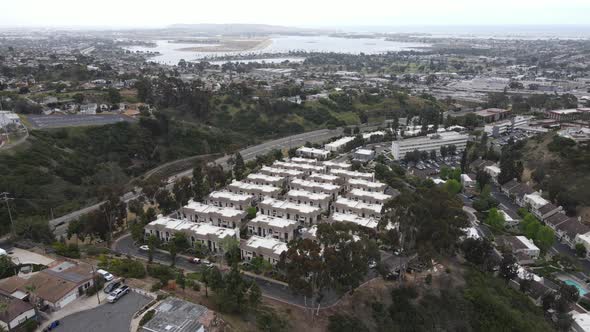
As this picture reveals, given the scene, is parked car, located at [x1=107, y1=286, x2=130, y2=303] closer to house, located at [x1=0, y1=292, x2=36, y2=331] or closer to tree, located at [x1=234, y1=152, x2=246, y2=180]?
house, located at [x1=0, y1=292, x2=36, y2=331]

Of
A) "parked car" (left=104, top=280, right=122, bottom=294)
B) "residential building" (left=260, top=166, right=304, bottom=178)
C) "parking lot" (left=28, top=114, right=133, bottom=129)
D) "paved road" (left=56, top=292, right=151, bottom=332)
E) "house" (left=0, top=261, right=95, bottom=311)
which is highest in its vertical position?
"parking lot" (left=28, top=114, right=133, bottom=129)

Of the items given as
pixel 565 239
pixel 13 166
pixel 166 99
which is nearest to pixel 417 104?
pixel 166 99

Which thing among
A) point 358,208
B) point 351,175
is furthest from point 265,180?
point 358,208

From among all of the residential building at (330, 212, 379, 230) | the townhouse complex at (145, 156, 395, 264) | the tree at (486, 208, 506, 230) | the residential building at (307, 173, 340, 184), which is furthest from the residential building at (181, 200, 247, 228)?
the tree at (486, 208, 506, 230)

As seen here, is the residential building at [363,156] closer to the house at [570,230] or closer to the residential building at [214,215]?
the residential building at [214,215]

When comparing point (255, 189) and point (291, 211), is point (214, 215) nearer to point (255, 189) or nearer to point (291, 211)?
point (291, 211)

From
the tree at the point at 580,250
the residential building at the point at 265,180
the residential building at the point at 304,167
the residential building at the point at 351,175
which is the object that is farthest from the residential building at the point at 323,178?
the tree at the point at 580,250
